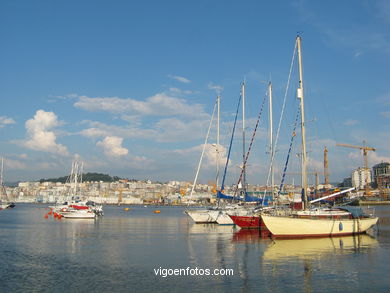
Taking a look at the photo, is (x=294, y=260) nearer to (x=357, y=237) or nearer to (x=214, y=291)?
(x=214, y=291)

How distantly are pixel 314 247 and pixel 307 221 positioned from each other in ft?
12.7

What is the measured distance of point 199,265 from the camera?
924 inches

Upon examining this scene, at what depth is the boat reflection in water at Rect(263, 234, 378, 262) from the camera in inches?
1039

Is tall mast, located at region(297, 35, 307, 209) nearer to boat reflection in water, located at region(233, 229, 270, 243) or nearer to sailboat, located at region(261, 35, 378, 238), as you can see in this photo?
sailboat, located at region(261, 35, 378, 238)

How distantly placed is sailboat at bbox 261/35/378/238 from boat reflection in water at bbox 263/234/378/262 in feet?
1.96

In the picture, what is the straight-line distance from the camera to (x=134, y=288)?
18.0 m

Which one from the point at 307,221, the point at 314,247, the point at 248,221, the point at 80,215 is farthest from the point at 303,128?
the point at 80,215

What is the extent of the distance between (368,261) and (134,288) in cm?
1520

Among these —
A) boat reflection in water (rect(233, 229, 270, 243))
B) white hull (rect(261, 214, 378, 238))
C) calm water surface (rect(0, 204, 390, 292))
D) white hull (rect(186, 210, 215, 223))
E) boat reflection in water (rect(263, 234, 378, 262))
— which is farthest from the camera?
white hull (rect(186, 210, 215, 223))

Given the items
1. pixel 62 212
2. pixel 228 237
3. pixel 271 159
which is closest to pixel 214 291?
pixel 228 237

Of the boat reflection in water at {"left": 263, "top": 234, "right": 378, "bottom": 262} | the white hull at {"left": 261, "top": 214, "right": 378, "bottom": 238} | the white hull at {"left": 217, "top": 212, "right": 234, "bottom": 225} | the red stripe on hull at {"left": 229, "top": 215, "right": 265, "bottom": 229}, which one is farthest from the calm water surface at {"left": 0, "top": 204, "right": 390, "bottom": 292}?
the white hull at {"left": 217, "top": 212, "right": 234, "bottom": 225}

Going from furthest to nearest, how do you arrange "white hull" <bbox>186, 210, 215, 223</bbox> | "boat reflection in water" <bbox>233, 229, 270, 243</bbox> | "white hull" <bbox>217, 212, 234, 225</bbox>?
"white hull" <bbox>186, 210, 215, 223</bbox>, "white hull" <bbox>217, 212, 234, 225</bbox>, "boat reflection in water" <bbox>233, 229, 270, 243</bbox>

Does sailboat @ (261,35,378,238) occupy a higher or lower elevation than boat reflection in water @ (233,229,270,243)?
higher

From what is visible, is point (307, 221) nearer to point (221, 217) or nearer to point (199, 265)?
point (199, 265)
